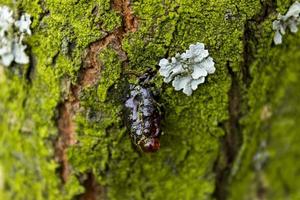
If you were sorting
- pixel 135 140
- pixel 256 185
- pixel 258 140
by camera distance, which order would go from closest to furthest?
pixel 135 140 → pixel 258 140 → pixel 256 185

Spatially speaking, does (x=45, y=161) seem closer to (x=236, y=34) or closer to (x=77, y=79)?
(x=77, y=79)

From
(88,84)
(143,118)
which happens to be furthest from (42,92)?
(143,118)

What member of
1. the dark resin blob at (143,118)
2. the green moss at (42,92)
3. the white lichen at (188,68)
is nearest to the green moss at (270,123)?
the white lichen at (188,68)

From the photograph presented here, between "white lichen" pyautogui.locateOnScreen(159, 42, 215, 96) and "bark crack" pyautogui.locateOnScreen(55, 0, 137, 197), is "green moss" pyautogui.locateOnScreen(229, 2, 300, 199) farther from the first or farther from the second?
"bark crack" pyautogui.locateOnScreen(55, 0, 137, 197)

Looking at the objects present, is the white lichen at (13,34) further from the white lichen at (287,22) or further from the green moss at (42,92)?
the white lichen at (287,22)

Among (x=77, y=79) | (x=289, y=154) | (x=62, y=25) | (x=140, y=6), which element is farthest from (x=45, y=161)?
(x=289, y=154)
